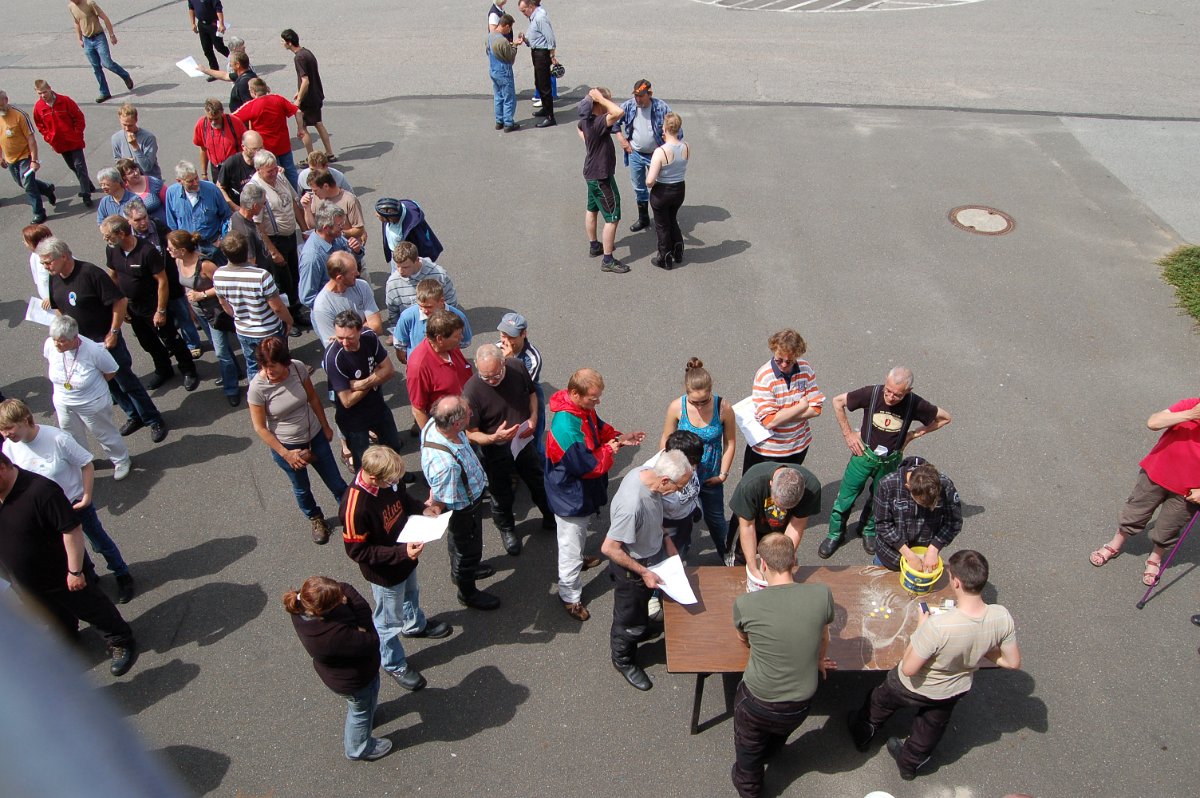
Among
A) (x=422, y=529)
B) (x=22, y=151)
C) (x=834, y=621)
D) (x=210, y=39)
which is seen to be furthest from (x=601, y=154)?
(x=210, y=39)

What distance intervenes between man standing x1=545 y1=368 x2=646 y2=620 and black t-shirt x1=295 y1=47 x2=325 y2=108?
28.5 feet

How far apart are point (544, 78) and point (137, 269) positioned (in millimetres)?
7567

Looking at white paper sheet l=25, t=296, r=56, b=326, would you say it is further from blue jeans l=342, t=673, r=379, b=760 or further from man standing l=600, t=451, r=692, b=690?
man standing l=600, t=451, r=692, b=690

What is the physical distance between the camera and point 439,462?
526 cm

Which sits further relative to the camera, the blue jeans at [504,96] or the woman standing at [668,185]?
the blue jeans at [504,96]

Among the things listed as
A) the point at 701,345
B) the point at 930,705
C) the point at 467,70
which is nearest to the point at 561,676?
the point at 930,705

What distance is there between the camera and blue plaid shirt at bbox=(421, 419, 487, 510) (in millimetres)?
5273

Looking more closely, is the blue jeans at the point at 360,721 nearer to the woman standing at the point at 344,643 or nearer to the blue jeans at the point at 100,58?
Result: the woman standing at the point at 344,643

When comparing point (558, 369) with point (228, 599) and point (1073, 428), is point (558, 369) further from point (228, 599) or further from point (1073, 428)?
point (1073, 428)

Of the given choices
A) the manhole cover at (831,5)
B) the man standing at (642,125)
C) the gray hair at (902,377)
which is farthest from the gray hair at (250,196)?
the manhole cover at (831,5)

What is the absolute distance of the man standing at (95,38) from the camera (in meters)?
14.5

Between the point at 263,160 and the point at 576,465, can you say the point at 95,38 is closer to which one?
the point at 263,160

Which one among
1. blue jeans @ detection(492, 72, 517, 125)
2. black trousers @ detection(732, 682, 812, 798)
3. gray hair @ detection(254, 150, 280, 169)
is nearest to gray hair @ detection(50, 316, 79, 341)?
gray hair @ detection(254, 150, 280, 169)

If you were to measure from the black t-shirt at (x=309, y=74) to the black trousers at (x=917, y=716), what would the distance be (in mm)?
10939
